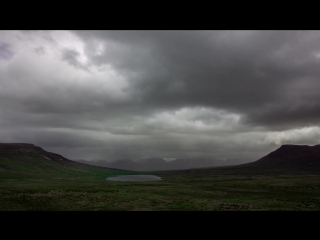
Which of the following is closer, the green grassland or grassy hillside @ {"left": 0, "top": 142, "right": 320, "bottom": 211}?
the green grassland

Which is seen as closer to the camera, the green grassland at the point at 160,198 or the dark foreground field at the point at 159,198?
the green grassland at the point at 160,198

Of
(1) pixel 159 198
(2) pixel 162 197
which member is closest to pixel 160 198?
(1) pixel 159 198

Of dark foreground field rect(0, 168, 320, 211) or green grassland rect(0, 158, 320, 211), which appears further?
dark foreground field rect(0, 168, 320, 211)

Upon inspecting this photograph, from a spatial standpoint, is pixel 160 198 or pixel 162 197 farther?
pixel 162 197

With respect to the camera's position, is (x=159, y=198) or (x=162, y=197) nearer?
(x=159, y=198)

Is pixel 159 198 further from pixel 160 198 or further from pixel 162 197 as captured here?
pixel 162 197

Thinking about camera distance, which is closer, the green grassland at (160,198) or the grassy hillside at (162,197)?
the green grassland at (160,198)
